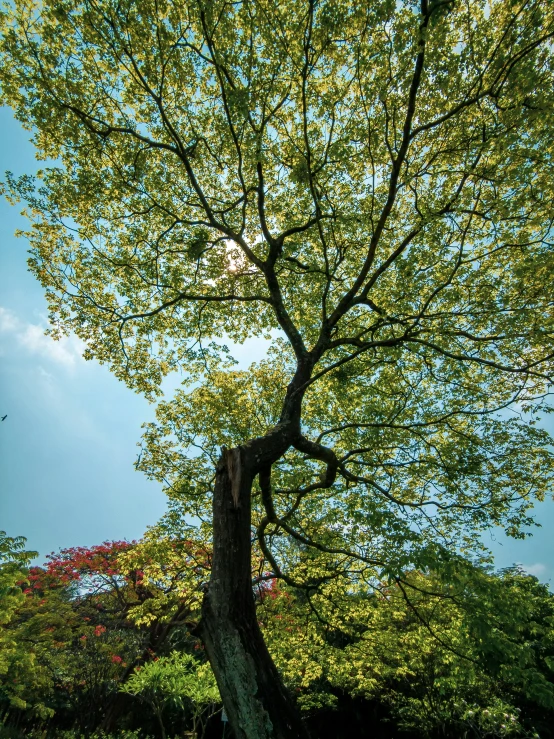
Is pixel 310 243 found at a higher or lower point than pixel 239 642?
higher

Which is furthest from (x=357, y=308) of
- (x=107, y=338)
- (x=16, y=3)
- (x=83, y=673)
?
(x=83, y=673)

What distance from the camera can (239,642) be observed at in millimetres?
2865

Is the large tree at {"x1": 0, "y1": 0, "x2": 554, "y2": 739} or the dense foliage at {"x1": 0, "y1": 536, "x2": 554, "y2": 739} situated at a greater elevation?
the large tree at {"x1": 0, "y1": 0, "x2": 554, "y2": 739}

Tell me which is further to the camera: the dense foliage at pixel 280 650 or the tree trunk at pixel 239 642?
the dense foliage at pixel 280 650

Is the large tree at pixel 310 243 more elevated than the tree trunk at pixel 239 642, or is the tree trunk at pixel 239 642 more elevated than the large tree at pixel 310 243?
the large tree at pixel 310 243

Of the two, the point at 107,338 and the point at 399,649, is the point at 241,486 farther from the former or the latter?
the point at 399,649

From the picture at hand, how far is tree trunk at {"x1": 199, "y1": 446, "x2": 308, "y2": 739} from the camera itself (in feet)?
8.70

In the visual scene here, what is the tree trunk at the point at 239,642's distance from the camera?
104 inches

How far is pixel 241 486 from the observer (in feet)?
12.1

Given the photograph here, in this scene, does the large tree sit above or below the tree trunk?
above

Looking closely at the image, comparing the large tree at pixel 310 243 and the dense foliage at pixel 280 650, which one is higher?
the large tree at pixel 310 243

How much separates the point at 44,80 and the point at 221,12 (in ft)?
8.75

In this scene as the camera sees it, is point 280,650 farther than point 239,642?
Yes

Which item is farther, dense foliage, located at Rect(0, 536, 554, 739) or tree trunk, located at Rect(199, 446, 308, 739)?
dense foliage, located at Rect(0, 536, 554, 739)
